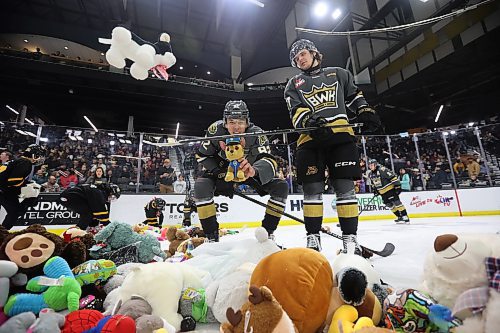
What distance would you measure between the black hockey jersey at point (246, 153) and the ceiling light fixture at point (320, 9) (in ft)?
24.1

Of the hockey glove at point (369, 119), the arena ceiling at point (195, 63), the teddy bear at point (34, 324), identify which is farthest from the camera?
the arena ceiling at point (195, 63)

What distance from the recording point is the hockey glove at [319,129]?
1680 millimetres

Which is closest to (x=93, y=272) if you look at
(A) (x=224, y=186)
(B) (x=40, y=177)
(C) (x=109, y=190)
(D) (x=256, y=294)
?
(D) (x=256, y=294)

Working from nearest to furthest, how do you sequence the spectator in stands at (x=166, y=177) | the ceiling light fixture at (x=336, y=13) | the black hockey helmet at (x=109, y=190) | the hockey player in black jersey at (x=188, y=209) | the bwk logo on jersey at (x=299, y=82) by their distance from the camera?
1. the bwk logo on jersey at (x=299, y=82)
2. the black hockey helmet at (x=109, y=190)
3. the hockey player in black jersey at (x=188, y=209)
4. the spectator in stands at (x=166, y=177)
5. the ceiling light fixture at (x=336, y=13)

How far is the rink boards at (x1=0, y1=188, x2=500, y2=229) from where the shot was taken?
4738 millimetres

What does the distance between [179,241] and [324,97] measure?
165 cm

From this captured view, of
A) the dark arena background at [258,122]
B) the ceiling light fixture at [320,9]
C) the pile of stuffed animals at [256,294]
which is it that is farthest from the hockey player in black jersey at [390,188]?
the ceiling light fixture at [320,9]

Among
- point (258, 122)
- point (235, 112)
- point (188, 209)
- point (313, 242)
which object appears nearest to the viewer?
point (313, 242)

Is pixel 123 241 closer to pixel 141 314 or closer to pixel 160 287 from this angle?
pixel 160 287

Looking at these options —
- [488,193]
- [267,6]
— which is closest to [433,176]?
[488,193]

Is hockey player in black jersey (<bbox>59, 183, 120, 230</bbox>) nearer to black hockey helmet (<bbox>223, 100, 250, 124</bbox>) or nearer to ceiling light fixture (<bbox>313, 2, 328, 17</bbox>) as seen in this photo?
black hockey helmet (<bbox>223, 100, 250, 124</bbox>)

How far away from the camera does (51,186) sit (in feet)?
16.3

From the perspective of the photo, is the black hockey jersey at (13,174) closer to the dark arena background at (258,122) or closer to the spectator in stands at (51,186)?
the dark arena background at (258,122)

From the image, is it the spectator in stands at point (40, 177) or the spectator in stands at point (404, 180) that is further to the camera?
the spectator in stands at point (404, 180)
